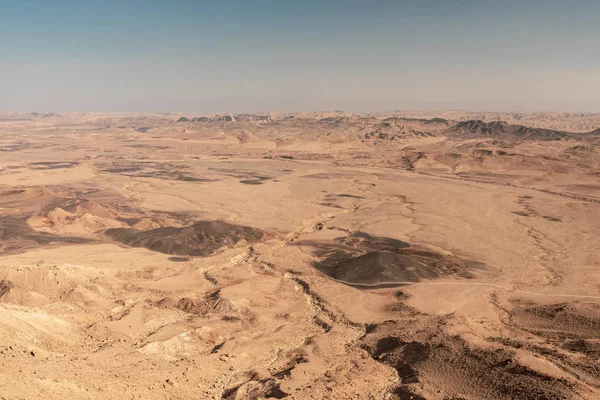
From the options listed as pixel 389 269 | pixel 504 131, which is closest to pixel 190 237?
pixel 389 269

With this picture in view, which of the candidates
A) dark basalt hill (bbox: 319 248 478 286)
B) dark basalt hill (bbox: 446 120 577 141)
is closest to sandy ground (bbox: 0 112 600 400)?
dark basalt hill (bbox: 319 248 478 286)

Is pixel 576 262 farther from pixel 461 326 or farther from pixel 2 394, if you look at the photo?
pixel 2 394

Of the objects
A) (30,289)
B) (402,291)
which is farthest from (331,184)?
(30,289)

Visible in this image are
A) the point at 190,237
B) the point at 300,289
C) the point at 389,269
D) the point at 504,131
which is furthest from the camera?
the point at 504,131

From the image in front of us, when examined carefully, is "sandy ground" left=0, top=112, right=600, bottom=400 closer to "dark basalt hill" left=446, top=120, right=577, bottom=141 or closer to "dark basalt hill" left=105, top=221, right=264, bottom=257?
"dark basalt hill" left=105, top=221, right=264, bottom=257

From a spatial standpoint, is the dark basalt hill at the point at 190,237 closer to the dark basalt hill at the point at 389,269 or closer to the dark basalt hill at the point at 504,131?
the dark basalt hill at the point at 389,269

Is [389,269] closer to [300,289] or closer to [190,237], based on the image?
[300,289]

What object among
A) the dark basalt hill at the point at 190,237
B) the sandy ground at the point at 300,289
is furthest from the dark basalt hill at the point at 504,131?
the dark basalt hill at the point at 190,237
